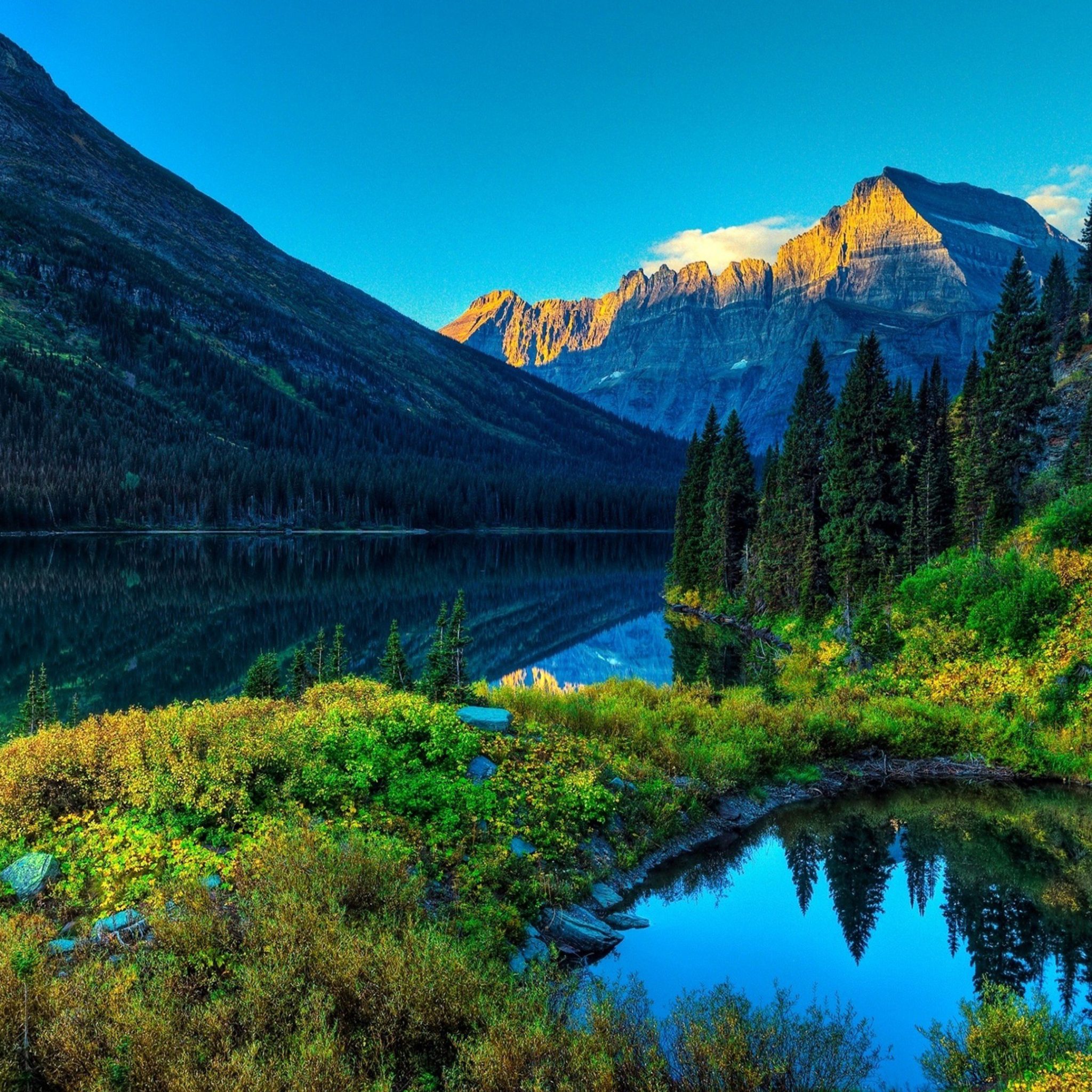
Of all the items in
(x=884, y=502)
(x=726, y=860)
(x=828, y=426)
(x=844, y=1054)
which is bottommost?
(x=726, y=860)

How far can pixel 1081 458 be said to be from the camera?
3303 cm

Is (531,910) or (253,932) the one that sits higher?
(253,932)

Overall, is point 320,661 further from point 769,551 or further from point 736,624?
point 736,624

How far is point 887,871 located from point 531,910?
8.04 meters

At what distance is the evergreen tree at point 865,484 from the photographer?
3731cm

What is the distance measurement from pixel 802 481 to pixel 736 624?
11464mm

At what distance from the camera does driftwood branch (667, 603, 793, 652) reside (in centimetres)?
4219

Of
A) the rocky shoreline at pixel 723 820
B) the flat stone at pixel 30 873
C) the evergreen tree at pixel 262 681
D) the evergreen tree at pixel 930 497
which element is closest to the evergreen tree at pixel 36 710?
the evergreen tree at pixel 262 681

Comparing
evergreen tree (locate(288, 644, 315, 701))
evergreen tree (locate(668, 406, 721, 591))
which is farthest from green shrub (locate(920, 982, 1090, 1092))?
evergreen tree (locate(668, 406, 721, 591))

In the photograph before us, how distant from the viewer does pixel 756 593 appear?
49.8m

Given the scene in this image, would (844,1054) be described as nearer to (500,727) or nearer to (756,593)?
(500,727)

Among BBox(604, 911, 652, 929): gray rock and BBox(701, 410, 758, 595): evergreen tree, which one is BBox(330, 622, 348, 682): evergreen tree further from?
BBox(701, 410, 758, 595): evergreen tree

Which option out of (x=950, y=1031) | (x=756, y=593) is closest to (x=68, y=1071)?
(x=950, y=1031)

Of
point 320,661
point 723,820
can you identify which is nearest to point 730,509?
point 320,661
